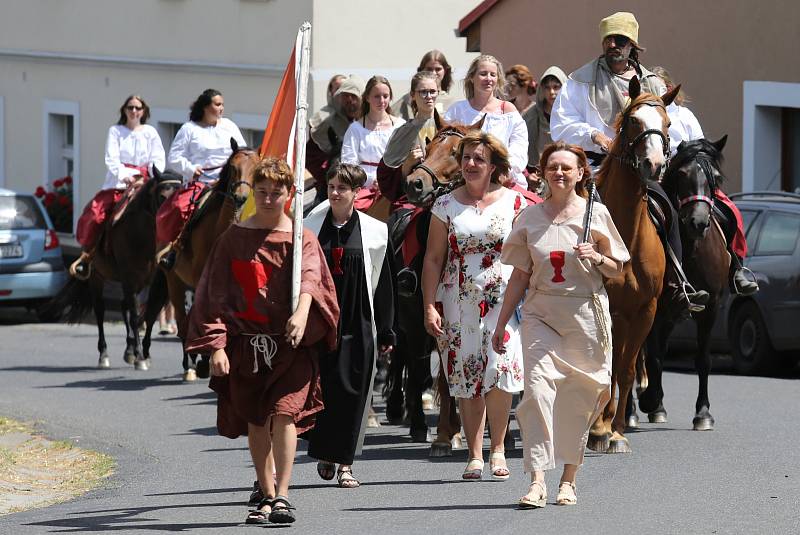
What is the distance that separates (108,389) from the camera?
54.5 feet

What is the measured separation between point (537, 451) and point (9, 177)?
2675cm

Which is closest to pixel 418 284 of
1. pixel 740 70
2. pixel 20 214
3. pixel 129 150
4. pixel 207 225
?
pixel 207 225

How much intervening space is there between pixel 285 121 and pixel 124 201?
9.69 metres

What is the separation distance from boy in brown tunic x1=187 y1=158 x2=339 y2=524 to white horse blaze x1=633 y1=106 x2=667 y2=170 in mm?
2980

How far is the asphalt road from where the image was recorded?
30.0 feet

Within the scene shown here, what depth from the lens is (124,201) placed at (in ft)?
62.6

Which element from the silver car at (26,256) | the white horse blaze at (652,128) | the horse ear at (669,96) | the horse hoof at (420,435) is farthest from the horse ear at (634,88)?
the silver car at (26,256)

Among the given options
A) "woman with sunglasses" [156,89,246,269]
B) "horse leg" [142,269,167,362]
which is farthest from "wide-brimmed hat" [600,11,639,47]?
"horse leg" [142,269,167,362]

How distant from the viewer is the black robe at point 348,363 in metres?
9.94

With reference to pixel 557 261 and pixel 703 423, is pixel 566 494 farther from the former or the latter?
pixel 703 423

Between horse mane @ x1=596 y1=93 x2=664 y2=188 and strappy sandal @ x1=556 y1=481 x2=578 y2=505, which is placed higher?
horse mane @ x1=596 y1=93 x2=664 y2=188

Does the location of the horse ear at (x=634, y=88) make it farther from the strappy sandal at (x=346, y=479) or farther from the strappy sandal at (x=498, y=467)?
the strappy sandal at (x=346, y=479)

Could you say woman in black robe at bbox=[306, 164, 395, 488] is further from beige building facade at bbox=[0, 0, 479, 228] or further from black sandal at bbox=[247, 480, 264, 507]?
beige building facade at bbox=[0, 0, 479, 228]

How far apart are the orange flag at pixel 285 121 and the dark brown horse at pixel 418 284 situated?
1.65 metres
